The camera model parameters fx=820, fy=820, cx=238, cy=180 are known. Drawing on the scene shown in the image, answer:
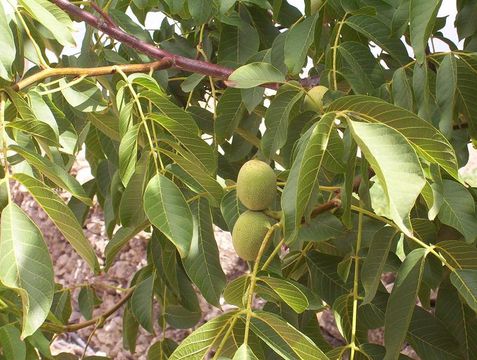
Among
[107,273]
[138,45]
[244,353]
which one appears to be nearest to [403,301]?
[244,353]

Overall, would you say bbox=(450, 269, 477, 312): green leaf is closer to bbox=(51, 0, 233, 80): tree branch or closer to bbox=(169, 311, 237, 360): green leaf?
bbox=(169, 311, 237, 360): green leaf

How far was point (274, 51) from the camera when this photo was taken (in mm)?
1349

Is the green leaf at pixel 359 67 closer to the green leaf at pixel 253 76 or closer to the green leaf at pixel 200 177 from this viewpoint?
the green leaf at pixel 253 76

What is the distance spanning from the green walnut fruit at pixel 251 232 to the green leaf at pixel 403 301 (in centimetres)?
18

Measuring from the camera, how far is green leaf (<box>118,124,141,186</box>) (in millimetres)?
1034

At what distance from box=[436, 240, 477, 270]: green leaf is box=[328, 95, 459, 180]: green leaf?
0.70ft

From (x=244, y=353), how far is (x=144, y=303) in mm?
686

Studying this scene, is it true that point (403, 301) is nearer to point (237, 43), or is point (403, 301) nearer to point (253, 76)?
point (253, 76)

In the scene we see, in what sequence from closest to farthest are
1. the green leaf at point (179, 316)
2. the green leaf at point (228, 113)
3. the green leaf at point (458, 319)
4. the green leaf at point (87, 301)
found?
the green leaf at point (458, 319) → the green leaf at point (228, 113) → the green leaf at point (179, 316) → the green leaf at point (87, 301)

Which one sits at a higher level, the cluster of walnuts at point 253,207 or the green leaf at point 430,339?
the cluster of walnuts at point 253,207

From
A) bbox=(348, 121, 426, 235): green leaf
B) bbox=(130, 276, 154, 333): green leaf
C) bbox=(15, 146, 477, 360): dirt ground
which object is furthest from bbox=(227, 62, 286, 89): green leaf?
bbox=(15, 146, 477, 360): dirt ground

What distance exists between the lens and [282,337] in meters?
0.87

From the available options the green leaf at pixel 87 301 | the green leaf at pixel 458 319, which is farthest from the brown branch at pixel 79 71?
the green leaf at pixel 87 301

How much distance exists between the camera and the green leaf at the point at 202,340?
2.77 feet
